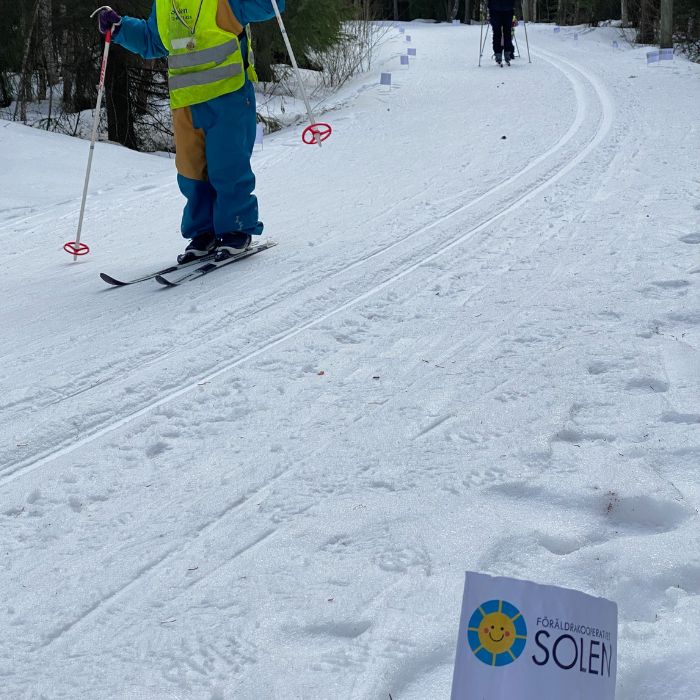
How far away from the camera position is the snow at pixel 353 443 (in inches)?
80.2

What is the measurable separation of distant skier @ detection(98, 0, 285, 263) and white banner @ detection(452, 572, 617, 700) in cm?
426

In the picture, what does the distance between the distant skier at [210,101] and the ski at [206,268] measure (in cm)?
5

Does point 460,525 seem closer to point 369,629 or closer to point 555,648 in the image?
point 369,629

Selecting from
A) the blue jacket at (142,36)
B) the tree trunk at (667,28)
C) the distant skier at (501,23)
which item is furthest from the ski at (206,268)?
the tree trunk at (667,28)

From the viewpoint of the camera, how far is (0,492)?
2.78 meters

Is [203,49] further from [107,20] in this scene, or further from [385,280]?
[385,280]

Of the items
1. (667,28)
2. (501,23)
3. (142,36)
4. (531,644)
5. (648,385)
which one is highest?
(142,36)

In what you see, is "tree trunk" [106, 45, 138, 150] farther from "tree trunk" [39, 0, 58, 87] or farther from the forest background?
"tree trunk" [39, 0, 58, 87]

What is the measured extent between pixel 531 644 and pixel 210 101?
173 inches

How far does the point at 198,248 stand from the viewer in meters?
5.54

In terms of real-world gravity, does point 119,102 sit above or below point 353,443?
above

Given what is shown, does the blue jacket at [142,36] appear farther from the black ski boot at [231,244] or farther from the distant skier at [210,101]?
the black ski boot at [231,244]

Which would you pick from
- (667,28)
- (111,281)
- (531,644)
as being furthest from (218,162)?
(667,28)

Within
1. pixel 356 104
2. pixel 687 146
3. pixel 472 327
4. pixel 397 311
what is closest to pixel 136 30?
pixel 397 311
